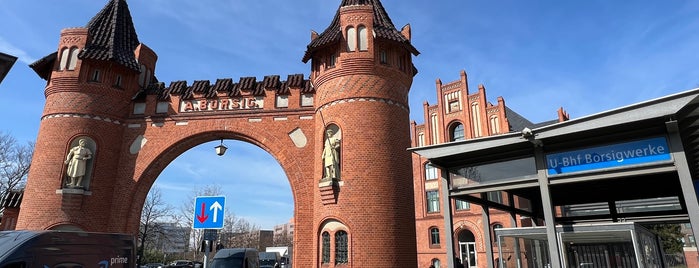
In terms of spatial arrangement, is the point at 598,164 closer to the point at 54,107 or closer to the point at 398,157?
the point at 398,157

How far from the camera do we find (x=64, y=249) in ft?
22.9

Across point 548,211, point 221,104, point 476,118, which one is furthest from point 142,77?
point 476,118

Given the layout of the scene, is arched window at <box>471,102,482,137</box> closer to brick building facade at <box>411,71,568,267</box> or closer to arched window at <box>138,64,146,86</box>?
brick building facade at <box>411,71,568,267</box>

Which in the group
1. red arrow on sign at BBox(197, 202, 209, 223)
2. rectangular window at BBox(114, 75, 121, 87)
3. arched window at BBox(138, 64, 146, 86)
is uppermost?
arched window at BBox(138, 64, 146, 86)

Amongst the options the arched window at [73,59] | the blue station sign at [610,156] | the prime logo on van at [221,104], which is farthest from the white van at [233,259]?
the blue station sign at [610,156]

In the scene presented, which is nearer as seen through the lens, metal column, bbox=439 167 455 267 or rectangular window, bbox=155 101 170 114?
metal column, bbox=439 167 455 267

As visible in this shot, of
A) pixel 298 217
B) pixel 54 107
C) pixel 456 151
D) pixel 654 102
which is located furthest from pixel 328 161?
pixel 54 107

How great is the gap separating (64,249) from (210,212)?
2820 millimetres

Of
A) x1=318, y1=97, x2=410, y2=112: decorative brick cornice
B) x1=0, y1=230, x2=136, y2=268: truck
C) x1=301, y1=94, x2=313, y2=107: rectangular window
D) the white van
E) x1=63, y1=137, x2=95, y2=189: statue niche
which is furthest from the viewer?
x1=301, y1=94, x2=313, y2=107: rectangular window

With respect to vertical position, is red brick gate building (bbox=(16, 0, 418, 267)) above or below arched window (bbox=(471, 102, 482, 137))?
below

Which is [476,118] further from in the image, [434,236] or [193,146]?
[193,146]

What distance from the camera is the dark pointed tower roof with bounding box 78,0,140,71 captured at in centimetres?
1686

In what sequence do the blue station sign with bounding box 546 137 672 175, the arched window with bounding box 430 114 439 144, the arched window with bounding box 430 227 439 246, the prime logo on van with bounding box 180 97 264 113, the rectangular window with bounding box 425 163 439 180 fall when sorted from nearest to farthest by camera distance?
1. the blue station sign with bounding box 546 137 672 175
2. the prime logo on van with bounding box 180 97 264 113
3. the arched window with bounding box 430 227 439 246
4. the arched window with bounding box 430 114 439 144
5. the rectangular window with bounding box 425 163 439 180

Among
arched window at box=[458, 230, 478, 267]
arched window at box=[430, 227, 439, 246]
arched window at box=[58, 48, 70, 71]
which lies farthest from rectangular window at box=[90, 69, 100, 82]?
arched window at box=[458, 230, 478, 267]
